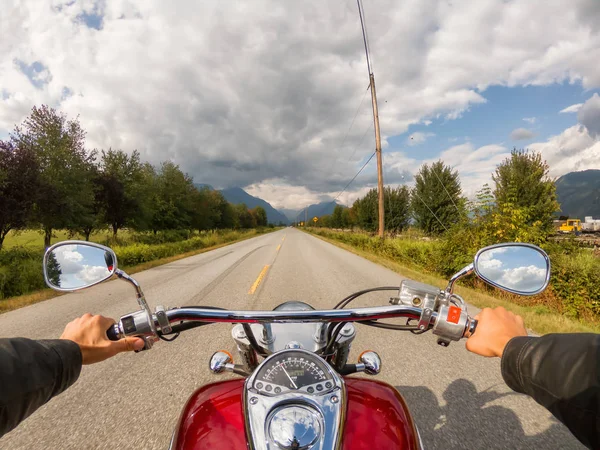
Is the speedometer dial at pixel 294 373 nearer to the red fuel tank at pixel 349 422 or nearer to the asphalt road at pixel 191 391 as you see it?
the red fuel tank at pixel 349 422

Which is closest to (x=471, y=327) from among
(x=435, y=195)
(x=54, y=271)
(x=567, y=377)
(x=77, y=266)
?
(x=567, y=377)

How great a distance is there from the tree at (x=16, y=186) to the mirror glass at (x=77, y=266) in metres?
11.3

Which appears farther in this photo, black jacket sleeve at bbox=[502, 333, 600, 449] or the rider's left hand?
the rider's left hand

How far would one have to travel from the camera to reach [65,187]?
535 inches

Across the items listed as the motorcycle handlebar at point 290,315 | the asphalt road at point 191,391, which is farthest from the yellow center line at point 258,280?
the motorcycle handlebar at point 290,315

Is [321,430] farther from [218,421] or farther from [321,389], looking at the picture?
[218,421]

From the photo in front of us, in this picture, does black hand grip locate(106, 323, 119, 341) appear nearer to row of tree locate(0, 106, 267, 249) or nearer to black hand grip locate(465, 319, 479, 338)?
black hand grip locate(465, 319, 479, 338)

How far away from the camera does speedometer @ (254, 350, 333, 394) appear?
0.97m

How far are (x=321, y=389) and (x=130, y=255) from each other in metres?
14.0

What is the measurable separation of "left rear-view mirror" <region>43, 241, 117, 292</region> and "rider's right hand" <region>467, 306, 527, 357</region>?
171 cm

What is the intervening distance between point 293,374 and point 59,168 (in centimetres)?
1778

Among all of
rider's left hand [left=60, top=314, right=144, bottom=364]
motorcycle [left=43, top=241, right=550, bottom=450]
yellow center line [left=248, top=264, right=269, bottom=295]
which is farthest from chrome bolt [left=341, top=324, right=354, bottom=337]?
yellow center line [left=248, top=264, right=269, bottom=295]

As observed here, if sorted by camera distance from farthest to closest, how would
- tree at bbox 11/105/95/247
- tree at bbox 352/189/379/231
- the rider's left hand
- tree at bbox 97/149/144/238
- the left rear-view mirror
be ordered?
tree at bbox 352/189/379/231, tree at bbox 97/149/144/238, tree at bbox 11/105/95/247, the left rear-view mirror, the rider's left hand

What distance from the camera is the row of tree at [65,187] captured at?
9766 millimetres
